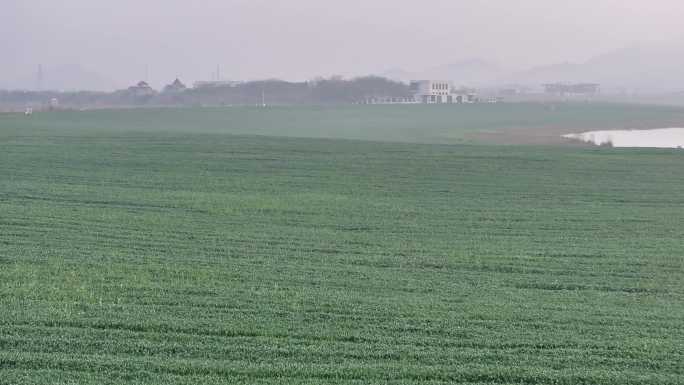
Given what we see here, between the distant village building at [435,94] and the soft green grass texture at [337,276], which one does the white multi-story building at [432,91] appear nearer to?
the distant village building at [435,94]

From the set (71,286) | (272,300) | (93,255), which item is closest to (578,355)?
(272,300)

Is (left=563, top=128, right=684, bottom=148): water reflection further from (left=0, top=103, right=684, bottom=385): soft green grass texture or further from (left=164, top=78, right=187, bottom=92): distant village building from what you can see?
(left=164, top=78, right=187, bottom=92): distant village building

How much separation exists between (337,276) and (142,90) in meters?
106

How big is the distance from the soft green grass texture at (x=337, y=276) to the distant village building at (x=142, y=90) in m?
87.3

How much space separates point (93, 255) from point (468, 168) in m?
17.0

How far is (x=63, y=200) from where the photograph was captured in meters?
19.7

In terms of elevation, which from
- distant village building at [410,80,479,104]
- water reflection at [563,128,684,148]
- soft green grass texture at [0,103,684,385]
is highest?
distant village building at [410,80,479,104]

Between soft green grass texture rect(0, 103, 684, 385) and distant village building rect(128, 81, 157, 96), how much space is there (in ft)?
286

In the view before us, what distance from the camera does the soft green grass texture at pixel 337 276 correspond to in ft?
28.1

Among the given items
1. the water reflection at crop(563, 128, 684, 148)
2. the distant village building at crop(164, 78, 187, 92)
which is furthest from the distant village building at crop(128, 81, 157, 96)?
the water reflection at crop(563, 128, 684, 148)

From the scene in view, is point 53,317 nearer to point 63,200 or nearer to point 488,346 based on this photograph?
point 488,346

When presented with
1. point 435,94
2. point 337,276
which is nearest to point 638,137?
point 337,276

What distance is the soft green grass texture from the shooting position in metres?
8.58

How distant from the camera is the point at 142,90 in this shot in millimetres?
114000
